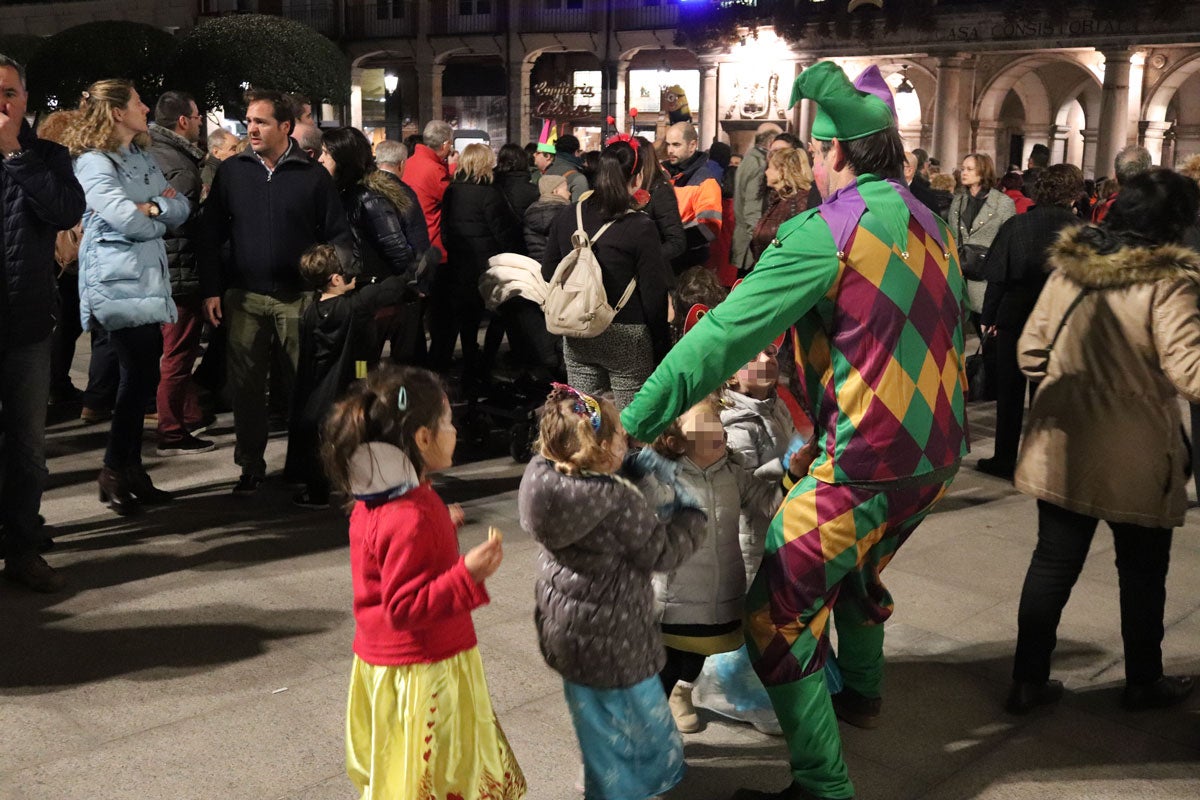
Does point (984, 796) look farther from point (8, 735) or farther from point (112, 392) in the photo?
point (112, 392)

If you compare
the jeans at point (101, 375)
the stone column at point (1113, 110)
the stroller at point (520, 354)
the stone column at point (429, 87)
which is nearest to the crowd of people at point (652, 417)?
the stroller at point (520, 354)

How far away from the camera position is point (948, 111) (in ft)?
70.9

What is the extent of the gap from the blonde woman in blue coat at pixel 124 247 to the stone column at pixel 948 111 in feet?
57.5

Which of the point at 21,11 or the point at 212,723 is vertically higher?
the point at 21,11

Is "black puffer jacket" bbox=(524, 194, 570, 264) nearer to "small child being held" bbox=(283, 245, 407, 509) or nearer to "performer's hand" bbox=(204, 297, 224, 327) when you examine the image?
"small child being held" bbox=(283, 245, 407, 509)

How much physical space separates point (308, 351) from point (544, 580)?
3261mm

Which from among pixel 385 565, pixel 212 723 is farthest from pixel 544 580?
pixel 212 723

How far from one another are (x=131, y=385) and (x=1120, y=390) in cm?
434

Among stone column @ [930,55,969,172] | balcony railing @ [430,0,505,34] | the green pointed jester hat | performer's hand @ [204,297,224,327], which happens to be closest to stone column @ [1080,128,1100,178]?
stone column @ [930,55,969,172]

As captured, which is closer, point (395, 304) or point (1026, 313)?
point (395, 304)

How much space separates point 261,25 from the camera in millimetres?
18922

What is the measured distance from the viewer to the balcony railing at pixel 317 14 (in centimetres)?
3906

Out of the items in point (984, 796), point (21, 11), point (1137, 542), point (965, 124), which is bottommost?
point (984, 796)

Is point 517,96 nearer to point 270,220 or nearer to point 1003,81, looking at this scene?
point 1003,81
